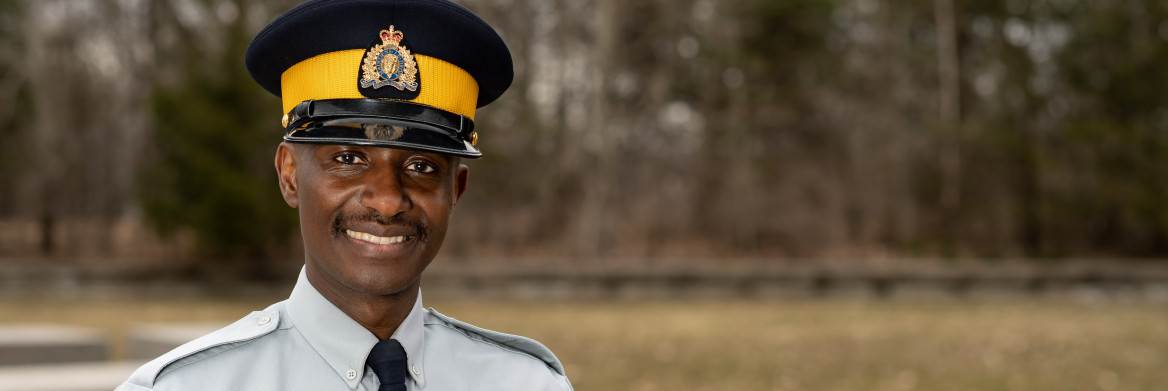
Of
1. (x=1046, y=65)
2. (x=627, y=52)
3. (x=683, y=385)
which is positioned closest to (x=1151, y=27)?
(x=1046, y=65)

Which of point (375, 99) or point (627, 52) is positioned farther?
point (627, 52)

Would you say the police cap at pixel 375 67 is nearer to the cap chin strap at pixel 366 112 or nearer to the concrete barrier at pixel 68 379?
the cap chin strap at pixel 366 112

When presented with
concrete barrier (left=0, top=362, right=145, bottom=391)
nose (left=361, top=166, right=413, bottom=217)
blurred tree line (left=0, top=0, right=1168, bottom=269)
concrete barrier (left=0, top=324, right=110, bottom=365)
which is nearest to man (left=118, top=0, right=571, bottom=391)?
nose (left=361, top=166, right=413, bottom=217)

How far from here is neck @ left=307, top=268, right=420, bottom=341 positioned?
6.23 ft

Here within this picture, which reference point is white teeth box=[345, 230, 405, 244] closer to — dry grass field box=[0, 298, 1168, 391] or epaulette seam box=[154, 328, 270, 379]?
epaulette seam box=[154, 328, 270, 379]

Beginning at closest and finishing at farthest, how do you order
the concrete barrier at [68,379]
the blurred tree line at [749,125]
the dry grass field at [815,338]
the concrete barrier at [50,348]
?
the concrete barrier at [68,379]
the concrete barrier at [50,348]
the dry grass field at [815,338]
the blurred tree line at [749,125]

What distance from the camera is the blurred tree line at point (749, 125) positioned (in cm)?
2373

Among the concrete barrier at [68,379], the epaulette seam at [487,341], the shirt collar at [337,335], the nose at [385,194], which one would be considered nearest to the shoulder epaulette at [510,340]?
the epaulette seam at [487,341]

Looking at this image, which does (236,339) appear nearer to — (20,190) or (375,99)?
(375,99)

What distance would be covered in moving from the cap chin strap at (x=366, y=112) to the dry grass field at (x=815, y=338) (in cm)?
649

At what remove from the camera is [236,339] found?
182 centimetres

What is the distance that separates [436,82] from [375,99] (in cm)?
12

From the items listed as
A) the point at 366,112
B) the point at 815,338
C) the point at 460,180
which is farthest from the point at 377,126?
the point at 815,338

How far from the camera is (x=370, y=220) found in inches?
73.5
